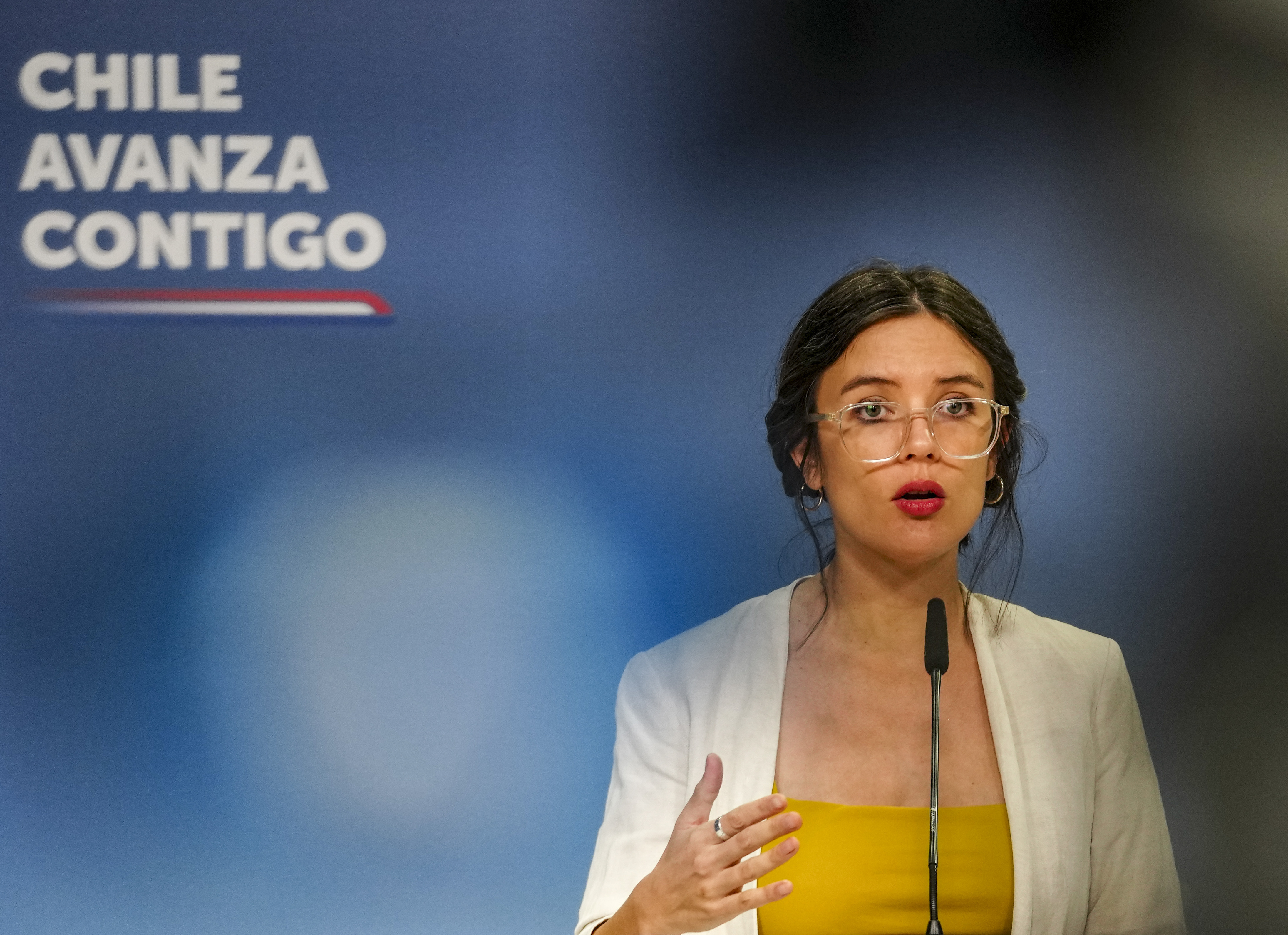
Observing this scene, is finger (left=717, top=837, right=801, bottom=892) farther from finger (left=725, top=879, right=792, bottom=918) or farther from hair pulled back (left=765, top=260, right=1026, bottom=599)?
hair pulled back (left=765, top=260, right=1026, bottom=599)

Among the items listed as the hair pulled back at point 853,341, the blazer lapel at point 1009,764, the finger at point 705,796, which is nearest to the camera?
the finger at point 705,796

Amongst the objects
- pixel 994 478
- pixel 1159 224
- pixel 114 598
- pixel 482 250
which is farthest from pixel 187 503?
pixel 1159 224

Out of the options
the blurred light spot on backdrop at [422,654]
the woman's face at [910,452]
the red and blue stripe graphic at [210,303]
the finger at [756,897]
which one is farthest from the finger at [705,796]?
the red and blue stripe graphic at [210,303]

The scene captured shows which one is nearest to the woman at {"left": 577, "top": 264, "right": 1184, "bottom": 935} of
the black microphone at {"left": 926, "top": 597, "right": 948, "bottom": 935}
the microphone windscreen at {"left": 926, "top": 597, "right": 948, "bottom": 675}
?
the black microphone at {"left": 926, "top": 597, "right": 948, "bottom": 935}

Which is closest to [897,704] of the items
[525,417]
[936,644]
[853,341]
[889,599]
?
[889,599]

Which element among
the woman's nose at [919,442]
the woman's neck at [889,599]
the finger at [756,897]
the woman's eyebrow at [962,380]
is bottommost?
the finger at [756,897]

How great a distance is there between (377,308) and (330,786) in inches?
32.8

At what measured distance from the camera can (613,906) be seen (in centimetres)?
195

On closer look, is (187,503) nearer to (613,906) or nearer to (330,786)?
(330,786)

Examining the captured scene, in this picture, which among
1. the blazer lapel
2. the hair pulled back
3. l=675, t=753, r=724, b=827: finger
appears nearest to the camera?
l=675, t=753, r=724, b=827: finger

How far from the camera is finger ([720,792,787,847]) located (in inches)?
65.2

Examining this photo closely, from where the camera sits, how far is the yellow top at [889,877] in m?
1.94

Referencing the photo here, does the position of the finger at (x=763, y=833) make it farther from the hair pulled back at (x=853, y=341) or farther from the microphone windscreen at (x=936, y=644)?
the hair pulled back at (x=853, y=341)

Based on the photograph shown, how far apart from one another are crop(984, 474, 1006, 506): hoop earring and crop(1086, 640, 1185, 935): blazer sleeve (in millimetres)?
323
